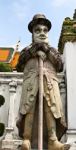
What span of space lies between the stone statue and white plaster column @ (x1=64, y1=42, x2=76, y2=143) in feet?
38.5

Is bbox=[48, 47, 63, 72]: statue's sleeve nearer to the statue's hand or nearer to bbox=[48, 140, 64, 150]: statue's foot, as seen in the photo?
the statue's hand

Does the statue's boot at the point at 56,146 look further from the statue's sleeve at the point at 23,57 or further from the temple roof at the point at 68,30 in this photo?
the temple roof at the point at 68,30

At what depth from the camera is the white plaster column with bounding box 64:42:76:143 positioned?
1692 centimetres

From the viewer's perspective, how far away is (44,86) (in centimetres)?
425

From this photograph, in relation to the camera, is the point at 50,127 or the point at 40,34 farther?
the point at 40,34

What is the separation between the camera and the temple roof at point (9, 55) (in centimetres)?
2650

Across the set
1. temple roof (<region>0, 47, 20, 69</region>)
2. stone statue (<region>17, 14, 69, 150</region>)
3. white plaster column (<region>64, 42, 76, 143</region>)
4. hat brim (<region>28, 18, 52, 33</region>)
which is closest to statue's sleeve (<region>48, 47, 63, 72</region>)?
stone statue (<region>17, 14, 69, 150</region>)

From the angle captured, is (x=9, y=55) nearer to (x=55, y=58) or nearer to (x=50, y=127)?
(x=55, y=58)

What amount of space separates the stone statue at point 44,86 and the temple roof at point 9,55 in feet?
69.0

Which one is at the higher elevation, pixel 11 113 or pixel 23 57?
pixel 23 57

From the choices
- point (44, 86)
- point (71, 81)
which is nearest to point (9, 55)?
point (71, 81)

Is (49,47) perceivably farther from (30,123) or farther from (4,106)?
(4,106)

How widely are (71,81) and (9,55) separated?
10.3m

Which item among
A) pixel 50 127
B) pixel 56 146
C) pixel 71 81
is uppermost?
pixel 71 81
